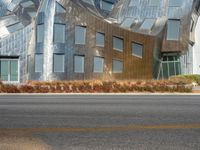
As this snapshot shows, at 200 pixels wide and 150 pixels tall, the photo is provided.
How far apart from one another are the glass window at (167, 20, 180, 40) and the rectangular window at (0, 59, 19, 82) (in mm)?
17815

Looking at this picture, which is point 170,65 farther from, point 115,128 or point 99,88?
point 115,128

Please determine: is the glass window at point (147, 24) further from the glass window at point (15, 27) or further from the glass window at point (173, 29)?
the glass window at point (15, 27)

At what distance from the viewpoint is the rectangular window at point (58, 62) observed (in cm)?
4212

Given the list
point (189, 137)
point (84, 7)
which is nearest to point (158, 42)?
point (84, 7)

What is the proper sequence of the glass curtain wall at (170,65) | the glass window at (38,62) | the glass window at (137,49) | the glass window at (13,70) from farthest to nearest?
the glass curtain wall at (170,65), the glass window at (13,70), the glass window at (137,49), the glass window at (38,62)

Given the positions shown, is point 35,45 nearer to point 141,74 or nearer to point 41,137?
point 141,74

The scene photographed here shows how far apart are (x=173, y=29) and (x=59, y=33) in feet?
A: 45.3

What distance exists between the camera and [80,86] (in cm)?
2994

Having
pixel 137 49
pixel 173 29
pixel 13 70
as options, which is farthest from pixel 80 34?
pixel 173 29

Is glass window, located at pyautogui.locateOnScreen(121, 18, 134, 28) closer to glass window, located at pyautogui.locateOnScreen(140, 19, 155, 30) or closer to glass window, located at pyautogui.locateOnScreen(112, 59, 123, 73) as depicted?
glass window, located at pyautogui.locateOnScreen(140, 19, 155, 30)

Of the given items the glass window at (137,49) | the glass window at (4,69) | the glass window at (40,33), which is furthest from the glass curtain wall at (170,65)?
the glass window at (4,69)

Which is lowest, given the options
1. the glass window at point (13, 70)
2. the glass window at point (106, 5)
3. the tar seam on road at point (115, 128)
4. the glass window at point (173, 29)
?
the tar seam on road at point (115, 128)

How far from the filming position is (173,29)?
47.5 m

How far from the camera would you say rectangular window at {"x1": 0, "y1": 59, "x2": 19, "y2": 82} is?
4559 centimetres
